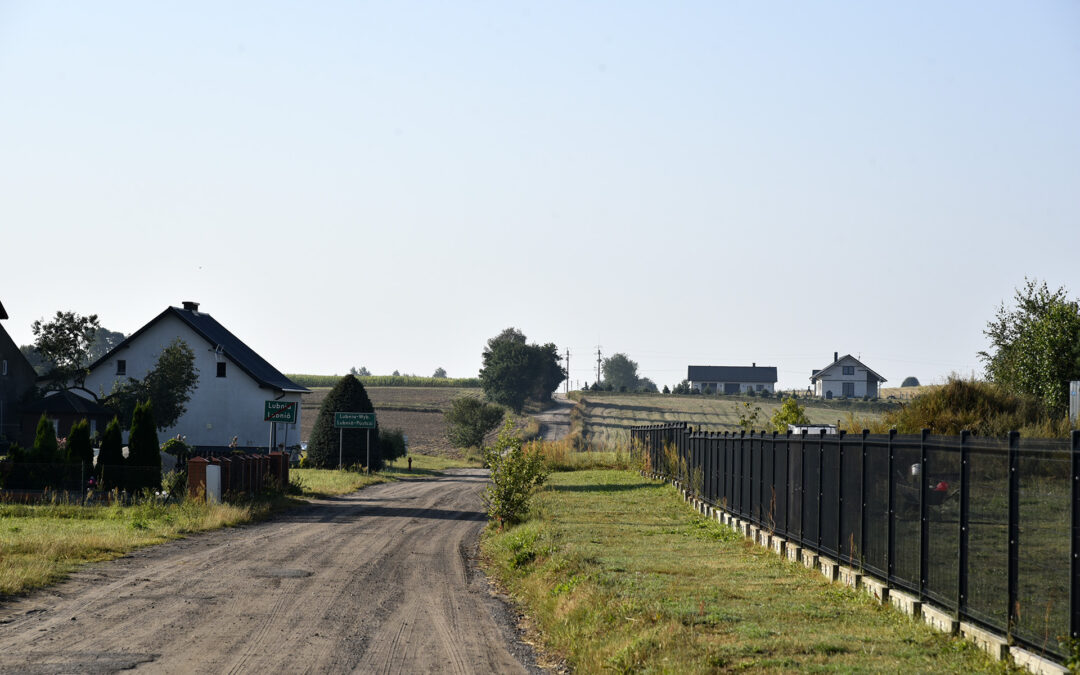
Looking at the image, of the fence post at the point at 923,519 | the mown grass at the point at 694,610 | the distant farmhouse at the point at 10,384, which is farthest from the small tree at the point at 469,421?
the fence post at the point at 923,519

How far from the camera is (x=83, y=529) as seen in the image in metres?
22.7

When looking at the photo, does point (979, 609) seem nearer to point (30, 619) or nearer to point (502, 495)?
point (30, 619)

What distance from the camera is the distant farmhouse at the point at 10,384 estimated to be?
2053 inches

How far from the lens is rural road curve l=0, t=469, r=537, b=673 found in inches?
415

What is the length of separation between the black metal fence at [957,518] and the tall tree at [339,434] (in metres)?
40.8

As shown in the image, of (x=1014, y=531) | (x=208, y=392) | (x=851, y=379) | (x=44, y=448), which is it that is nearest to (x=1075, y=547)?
(x=1014, y=531)

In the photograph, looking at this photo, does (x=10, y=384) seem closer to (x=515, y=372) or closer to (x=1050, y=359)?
(x=1050, y=359)

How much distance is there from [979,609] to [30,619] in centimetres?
1070

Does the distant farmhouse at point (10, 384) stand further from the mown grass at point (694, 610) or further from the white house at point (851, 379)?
the white house at point (851, 379)

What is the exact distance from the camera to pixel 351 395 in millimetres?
56281

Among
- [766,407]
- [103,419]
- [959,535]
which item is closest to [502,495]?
[959,535]

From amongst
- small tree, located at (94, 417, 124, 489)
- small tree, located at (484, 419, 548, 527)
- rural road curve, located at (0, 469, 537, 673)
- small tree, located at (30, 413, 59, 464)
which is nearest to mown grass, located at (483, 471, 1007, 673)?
rural road curve, located at (0, 469, 537, 673)

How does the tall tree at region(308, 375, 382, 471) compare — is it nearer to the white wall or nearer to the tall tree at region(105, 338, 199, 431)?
the white wall

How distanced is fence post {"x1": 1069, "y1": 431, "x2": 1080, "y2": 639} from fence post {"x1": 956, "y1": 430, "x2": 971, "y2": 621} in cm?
195
